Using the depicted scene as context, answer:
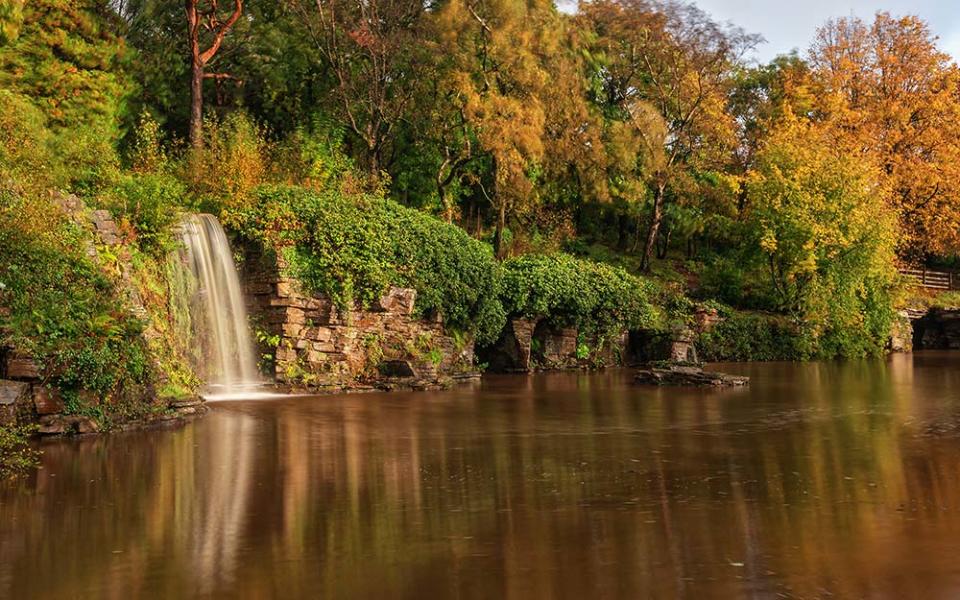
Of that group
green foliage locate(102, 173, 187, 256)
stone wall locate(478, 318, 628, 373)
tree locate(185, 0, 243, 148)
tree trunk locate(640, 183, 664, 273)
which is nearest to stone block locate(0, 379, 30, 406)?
green foliage locate(102, 173, 187, 256)

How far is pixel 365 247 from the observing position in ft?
63.9

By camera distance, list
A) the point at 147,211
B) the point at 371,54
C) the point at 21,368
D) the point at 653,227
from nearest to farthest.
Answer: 1. the point at 21,368
2. the point at 147,211
3. the point at 371,54
4. the point at 653,227

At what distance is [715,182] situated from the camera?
128ft

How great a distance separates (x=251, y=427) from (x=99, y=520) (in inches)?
221

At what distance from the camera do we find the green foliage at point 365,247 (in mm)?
18719

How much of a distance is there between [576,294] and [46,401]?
17.2 m

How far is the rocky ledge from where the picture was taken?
1984cm

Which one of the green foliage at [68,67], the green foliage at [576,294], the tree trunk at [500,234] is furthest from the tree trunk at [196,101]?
the tree trunk at [500,234]

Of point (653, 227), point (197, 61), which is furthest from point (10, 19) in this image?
point (653, 227)

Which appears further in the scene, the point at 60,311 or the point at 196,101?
the point at 196,101

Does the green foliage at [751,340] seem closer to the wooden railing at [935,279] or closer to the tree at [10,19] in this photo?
the wooden railing at [935,279]

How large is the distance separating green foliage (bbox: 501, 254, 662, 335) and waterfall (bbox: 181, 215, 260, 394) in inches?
328

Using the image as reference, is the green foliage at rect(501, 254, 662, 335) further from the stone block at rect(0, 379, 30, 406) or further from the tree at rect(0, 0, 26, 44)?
the stone block at rect(0, 379, 30, 406)

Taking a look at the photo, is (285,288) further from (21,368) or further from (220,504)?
(220,504)
